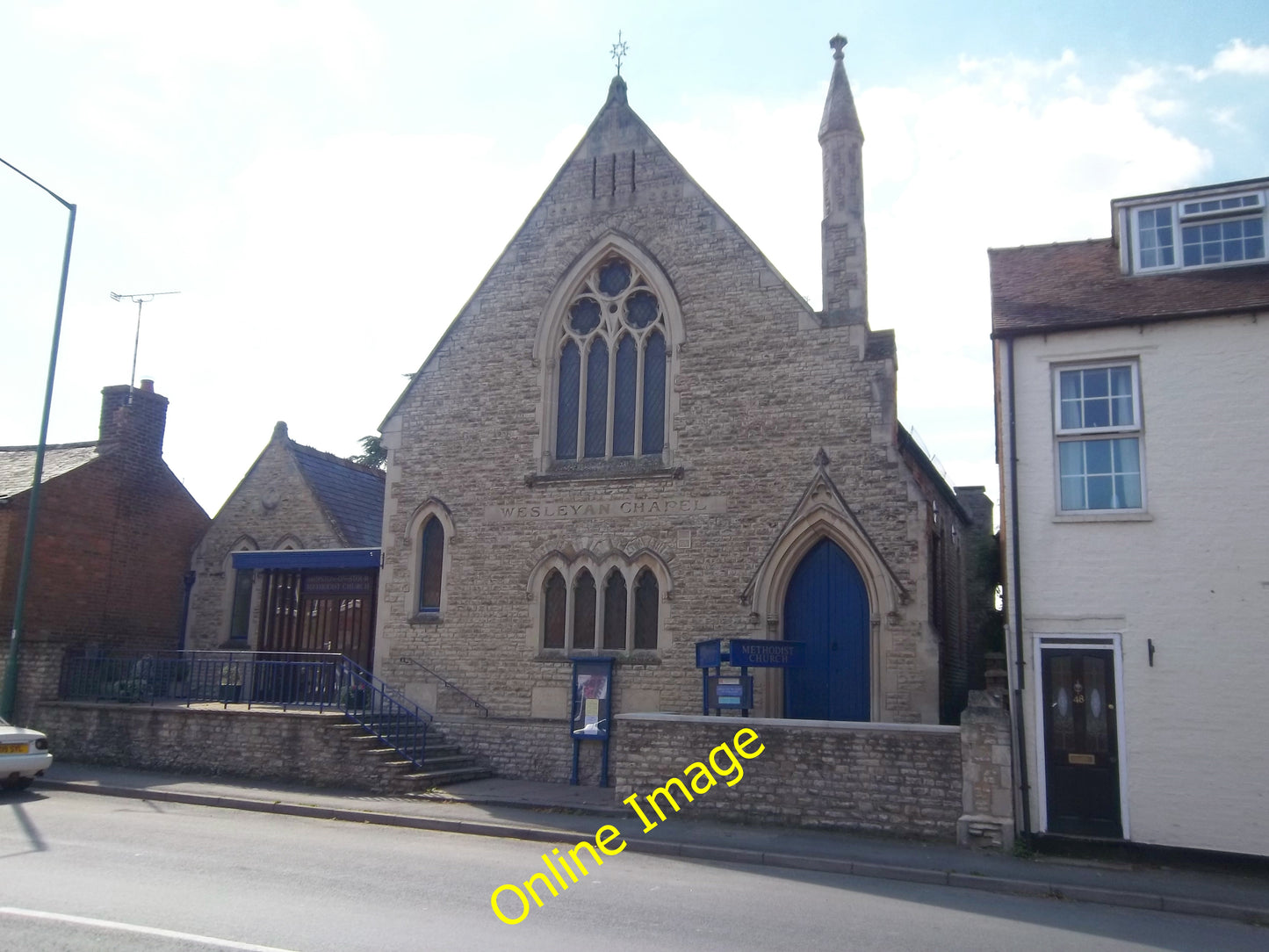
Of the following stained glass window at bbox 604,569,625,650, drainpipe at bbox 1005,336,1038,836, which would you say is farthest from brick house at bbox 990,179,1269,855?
stained glass window at bbox 604,569,625,650

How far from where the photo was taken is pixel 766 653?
14352mm

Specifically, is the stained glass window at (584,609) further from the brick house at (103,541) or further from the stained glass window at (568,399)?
the brick house at (103,541)

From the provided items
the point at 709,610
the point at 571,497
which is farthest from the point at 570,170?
the point at 709,610

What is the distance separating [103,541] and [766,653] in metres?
15.2

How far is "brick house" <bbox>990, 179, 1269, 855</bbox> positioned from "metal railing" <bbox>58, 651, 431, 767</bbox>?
944 centimetres

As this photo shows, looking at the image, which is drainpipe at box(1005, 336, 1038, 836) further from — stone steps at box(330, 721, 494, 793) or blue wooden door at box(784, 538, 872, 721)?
stone steps at box(330, 721, 494, 793)

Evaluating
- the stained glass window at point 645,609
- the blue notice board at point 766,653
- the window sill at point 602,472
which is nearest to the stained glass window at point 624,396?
the window sill at point 602,472

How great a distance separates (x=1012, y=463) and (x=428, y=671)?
1050 centimetres

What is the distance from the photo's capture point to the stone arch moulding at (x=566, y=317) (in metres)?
17.4

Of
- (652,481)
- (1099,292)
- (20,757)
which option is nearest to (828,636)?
(652,481)

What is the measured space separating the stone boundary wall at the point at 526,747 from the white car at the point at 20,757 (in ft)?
19.4

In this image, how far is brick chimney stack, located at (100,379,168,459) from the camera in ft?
75.2

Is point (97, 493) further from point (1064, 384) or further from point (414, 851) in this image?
point (1064, 384)

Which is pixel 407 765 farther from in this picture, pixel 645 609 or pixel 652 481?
pixel 652 481
